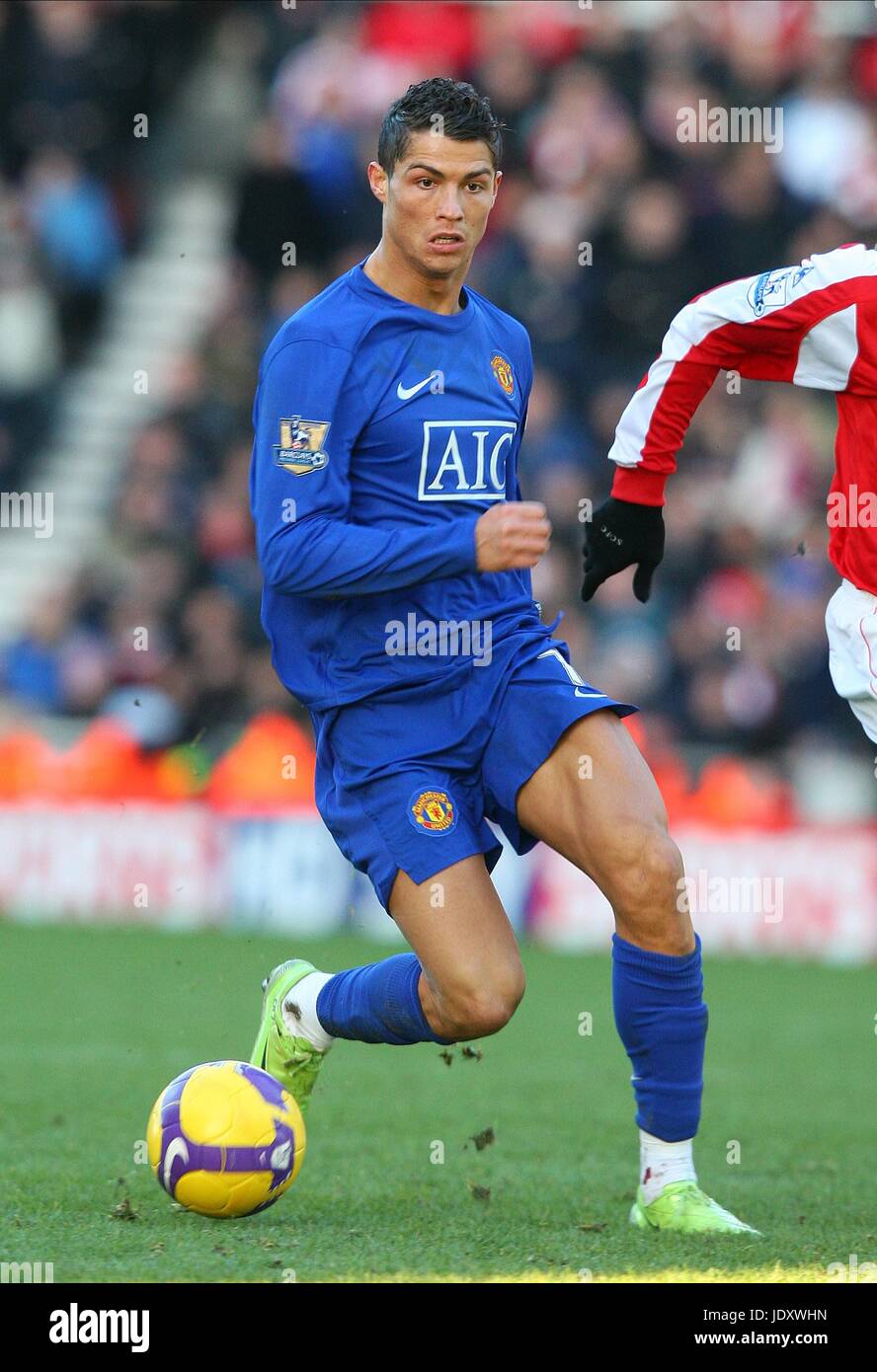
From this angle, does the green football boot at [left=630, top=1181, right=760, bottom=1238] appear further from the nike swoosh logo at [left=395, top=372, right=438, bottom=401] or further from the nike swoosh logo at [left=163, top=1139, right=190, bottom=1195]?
the nike swoosh logo at [left=395, top=372, right=438, bottom=401]

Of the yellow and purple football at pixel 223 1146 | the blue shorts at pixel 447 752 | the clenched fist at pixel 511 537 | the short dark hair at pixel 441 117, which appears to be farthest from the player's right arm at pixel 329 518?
the yellow and purple football at pixel 223 1146

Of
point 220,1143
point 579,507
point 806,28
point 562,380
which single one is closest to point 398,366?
point 220,1143

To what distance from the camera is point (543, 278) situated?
1245cm

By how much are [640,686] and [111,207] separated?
529 cm

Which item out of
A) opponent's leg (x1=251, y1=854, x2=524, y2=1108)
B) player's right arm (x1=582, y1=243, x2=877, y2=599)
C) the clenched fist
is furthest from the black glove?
opponent's leg (x1=251, y1=854, x2=524, y2=1108)

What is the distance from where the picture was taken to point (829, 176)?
1277 cm

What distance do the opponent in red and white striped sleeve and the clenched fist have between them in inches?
23.3

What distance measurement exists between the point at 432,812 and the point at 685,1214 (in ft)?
3.46

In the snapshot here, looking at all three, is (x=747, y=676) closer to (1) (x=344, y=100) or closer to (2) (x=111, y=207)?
(1) (x=344, y=100)

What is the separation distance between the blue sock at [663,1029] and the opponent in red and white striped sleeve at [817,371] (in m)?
0.74

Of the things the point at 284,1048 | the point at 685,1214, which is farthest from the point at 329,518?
the point at 685,1214

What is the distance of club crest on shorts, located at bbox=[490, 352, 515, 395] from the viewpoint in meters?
4.91

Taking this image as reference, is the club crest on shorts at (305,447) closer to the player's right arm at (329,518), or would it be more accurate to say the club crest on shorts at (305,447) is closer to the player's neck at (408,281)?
the player's right arm at (329,518)

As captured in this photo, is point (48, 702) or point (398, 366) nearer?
point (398, 366)
